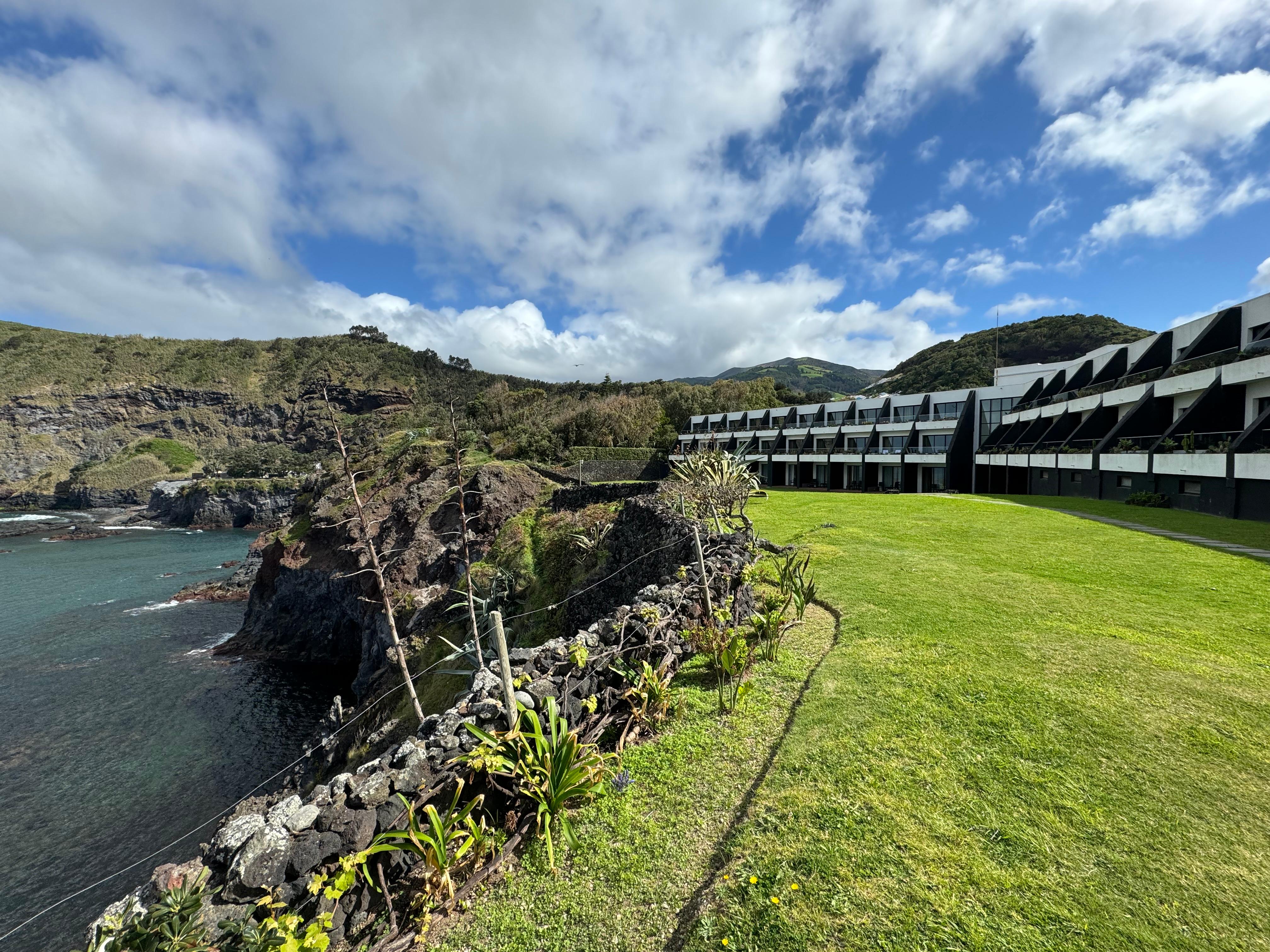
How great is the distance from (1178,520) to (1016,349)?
8302cm

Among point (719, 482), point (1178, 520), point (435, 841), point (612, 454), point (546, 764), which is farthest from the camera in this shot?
point (612, 454)

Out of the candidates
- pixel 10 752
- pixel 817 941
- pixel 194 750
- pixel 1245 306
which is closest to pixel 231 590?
pixel 10 752

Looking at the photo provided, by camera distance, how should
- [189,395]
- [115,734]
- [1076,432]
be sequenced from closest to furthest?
[115,734], [1076,432], [189,395]

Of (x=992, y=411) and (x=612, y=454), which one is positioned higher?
(x=992, y=411)

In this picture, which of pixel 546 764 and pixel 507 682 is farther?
pixel 507 682

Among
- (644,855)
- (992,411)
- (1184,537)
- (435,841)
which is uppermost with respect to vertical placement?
(992,411)

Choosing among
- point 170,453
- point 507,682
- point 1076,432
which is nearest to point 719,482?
point 507,682

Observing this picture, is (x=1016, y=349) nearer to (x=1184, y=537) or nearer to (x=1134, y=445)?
(x=1134, y=445)

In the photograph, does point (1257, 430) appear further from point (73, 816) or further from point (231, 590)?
point (231, 590)

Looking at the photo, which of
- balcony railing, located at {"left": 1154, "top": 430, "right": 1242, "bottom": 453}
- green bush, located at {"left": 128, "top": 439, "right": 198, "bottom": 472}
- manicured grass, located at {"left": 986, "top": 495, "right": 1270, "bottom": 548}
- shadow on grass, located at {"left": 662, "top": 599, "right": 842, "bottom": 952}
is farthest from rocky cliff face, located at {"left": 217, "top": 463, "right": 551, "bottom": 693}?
green bush, located at {"left": 128, "top": 439, "right": 198, "bottom": 472}

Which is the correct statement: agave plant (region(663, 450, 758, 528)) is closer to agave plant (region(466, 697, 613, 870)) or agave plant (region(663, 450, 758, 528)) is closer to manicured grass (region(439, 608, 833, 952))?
manicured grass (region(439, 608, 833, 952))

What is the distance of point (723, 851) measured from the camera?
3.62 meters

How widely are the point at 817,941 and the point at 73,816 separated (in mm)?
23393

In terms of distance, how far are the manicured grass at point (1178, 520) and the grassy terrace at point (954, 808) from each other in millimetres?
9650
